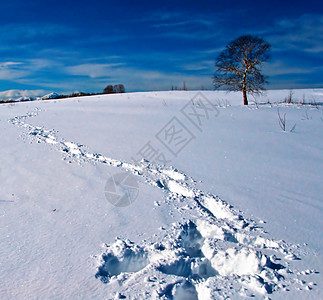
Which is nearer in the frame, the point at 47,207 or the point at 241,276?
the point at 241,276

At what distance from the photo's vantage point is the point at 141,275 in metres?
1.55

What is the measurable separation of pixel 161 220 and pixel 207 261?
0.53m

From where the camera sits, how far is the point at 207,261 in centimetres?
173

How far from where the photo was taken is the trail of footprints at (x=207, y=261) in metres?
1.44

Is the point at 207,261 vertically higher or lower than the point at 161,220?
lower

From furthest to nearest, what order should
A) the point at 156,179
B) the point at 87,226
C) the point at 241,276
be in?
the point at 156,179 < the point at 87,226 < the point at 241,276

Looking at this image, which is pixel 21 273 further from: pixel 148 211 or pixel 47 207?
pixel 148 211

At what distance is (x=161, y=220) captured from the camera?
2.13 metres

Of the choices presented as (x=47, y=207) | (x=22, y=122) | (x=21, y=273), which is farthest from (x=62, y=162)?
(x=22, y=122)

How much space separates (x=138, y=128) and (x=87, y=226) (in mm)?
3557

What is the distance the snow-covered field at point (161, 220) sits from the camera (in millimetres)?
1481

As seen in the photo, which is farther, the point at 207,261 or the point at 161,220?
the point at 161,220

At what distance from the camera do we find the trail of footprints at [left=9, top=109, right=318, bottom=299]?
1.44 metres

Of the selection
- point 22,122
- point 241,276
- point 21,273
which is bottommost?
point 241,276
